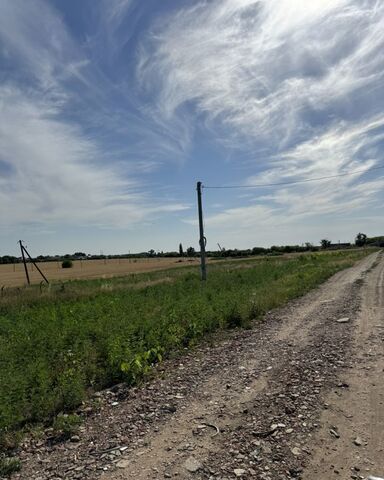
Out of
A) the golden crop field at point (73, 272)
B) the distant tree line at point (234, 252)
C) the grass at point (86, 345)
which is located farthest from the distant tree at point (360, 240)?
the grass at point (86, 345)

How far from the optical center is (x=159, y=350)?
24.4 feet

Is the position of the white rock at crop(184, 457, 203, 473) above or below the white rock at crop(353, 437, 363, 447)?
below

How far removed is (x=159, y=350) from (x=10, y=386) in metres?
3.00

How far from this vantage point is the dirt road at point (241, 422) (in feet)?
11.3

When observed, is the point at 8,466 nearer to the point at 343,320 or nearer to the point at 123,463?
the point at 123,463

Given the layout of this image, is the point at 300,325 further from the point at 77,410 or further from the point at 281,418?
the point at 77,410

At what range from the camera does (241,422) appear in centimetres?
431

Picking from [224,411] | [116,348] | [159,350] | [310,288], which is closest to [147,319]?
[159,350]

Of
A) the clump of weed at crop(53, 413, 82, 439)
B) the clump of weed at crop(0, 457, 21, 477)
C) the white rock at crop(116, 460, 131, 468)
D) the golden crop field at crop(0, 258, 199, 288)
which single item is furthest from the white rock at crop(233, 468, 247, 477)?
the golden crop field at crop(0, 258, 199, 288)

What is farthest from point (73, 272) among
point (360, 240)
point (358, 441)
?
point (360, 240)

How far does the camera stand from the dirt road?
3450 mm

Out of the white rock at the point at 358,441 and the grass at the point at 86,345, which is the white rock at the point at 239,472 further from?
the grass at the point at 86,345

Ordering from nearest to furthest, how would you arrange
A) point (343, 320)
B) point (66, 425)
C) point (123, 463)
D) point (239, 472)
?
1. point (239, 472)
2. point (123, 463)
3. point (66, 425)
4. point (343, 320)

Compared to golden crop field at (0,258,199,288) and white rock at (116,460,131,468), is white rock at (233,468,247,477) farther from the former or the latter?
golden crop field at (0,258,199,288)
